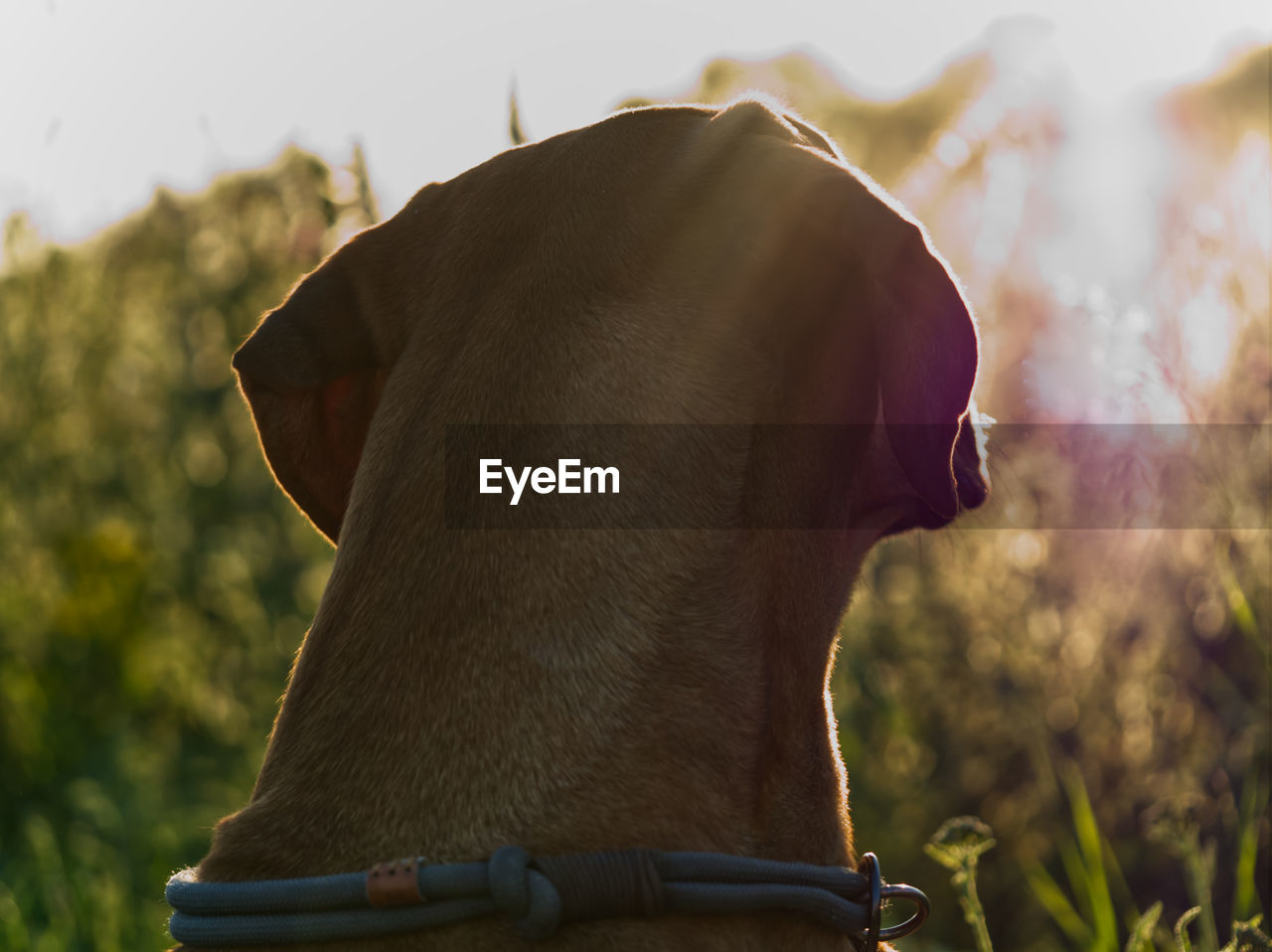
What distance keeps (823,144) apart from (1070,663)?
2115mm

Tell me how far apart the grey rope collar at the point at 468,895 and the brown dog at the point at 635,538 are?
0.11 feet

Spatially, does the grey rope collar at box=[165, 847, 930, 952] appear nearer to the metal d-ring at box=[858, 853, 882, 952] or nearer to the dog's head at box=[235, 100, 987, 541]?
the metal d-ring at box=[858, 853, 882, 952]

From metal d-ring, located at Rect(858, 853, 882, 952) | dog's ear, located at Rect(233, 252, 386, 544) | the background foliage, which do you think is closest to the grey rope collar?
metal d-ring, located at Rect(858, 853, 882, 952)

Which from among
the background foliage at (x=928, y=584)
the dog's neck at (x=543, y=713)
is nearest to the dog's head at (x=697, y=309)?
the dog's neck at (x=543, y=713)

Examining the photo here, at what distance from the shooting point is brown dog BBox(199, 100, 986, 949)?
1.65 m

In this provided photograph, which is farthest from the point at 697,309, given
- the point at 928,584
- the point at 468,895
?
the point at 928,584

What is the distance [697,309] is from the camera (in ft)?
6.10

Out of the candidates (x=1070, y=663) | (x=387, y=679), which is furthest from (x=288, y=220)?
(x=387, y=679)

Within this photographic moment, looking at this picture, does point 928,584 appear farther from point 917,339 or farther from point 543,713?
point 543,713

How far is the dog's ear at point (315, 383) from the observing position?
85.0 inches

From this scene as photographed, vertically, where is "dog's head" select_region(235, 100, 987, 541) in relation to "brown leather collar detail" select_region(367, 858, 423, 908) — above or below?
above

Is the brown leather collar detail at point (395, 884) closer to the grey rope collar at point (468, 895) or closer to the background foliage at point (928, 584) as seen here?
the grey rope collar at point (468, 895)

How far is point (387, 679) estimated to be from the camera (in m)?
1.71

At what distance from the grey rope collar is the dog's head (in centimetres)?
48
